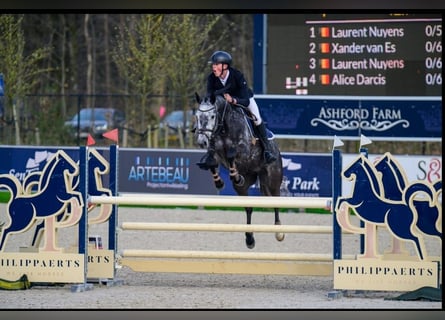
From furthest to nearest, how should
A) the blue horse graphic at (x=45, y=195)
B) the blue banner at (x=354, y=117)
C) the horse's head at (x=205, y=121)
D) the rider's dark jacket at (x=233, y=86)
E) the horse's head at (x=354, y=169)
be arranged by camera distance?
the blue banner at (x=354, y=117) → the rider's dark jacket at (x=233, y=86) → the horse's head at (x=205, y=121) → the blue horse graphic at (x=45, y=195) → the horse's head at (x=354, y=169)

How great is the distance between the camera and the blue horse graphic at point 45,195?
6.66m

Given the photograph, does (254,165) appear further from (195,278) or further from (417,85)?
(417,85)

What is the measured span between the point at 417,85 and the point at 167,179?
3.72m

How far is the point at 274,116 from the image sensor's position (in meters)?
13.0

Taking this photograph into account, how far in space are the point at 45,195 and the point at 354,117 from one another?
7224 millimetres

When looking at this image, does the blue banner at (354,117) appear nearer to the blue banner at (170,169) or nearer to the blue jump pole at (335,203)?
the blue banner at (170,169)

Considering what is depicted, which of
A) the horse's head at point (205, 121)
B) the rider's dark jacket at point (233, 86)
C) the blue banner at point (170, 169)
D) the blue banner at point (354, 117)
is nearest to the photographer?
the horse's head at point (205, 121)

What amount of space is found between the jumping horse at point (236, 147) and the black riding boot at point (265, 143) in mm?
41

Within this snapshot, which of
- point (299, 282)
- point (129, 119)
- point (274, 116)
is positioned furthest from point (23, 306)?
point (129, 119)

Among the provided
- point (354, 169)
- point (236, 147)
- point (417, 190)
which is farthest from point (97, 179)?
point (417, 190)

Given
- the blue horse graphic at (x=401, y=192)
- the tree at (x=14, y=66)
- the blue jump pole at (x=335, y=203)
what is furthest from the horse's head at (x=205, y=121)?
the tree at (x=14, y=66)

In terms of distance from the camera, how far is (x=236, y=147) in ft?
25.7

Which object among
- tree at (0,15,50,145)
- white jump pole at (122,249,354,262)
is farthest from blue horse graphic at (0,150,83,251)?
tree at (0,15,50,145)

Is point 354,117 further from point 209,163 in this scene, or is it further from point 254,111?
point 209,163
